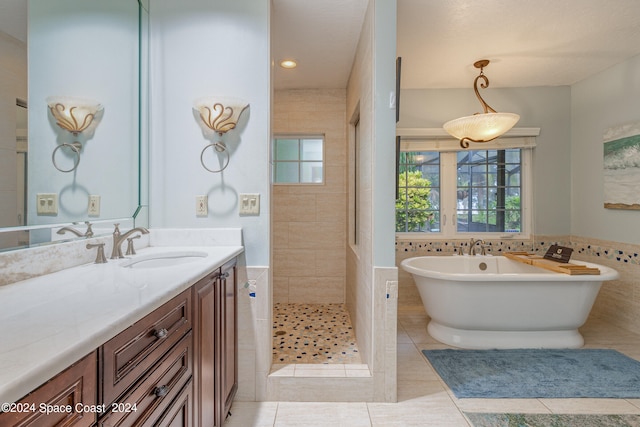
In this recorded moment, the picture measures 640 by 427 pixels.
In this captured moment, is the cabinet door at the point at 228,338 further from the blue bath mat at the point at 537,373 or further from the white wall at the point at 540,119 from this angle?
the white wall at the point at 540,119

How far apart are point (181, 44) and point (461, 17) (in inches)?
76.2

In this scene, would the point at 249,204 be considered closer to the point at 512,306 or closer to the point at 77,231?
the point at 77,231

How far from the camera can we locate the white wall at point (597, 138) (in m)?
2.94

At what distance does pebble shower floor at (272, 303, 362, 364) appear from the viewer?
2287 mm

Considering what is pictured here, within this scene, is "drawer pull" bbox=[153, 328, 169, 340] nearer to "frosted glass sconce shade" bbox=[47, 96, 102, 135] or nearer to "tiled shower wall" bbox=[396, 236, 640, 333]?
"frosted glass sconce shade" bbox=[47, 96, 102, 135]

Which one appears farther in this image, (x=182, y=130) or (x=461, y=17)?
(x=461, y=17)

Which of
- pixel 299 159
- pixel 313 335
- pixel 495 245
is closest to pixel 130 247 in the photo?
pixel 313 335

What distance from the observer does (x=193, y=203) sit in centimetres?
198

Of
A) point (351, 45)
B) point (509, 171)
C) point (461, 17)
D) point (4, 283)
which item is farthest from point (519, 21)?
point (4, 283)

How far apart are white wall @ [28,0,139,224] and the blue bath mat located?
93.1 inches

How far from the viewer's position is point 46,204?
130cm

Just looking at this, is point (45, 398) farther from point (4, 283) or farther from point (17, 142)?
point (17, 142)

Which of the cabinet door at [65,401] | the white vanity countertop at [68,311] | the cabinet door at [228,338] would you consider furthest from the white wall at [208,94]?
the cabinet door at [65,401]

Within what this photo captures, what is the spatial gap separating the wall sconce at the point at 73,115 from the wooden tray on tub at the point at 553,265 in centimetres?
340
